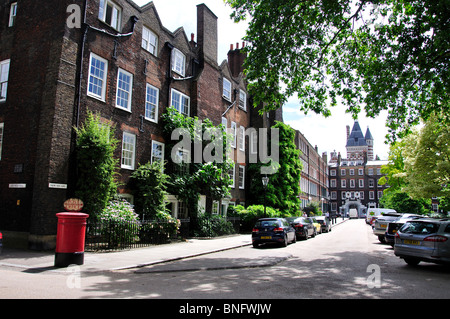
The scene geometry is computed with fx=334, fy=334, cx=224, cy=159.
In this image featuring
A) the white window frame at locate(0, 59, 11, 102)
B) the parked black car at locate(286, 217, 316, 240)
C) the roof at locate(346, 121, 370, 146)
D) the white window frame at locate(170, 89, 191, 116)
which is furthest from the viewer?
the roof at locate(346, 121, 370, 146)

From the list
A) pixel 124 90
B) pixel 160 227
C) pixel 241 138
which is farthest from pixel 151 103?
pixel 241 138

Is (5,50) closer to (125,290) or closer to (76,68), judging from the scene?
(76,68)

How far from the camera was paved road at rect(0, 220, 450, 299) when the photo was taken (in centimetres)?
650

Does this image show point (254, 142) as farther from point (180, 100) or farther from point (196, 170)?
point (196, 170)

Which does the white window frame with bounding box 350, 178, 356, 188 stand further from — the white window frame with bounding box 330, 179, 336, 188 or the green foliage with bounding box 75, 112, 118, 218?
the green foliage with bounding box 75, 112, 118, 218

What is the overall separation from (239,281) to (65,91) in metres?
10.8

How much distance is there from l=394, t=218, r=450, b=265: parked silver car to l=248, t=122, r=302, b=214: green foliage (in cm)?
1849

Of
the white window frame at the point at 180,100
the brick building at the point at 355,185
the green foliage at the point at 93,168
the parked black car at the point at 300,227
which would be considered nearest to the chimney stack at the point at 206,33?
the white window frame at the point at 180,100

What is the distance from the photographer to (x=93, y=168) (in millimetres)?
13734

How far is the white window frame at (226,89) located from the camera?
2738 cm

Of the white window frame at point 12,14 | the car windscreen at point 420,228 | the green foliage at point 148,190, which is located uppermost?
the white window frame at point 12,14

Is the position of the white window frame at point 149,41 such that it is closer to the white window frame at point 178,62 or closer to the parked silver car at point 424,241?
the white window frame at point 178,62

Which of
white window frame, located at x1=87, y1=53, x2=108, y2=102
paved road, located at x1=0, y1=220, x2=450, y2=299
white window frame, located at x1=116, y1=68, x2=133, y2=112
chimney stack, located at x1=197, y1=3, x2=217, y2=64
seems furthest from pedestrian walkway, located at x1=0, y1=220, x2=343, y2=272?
chimney stack, located at x1=197, y1=3, x2=217, y2=64

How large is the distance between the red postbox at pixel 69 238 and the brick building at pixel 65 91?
13.6 feet
